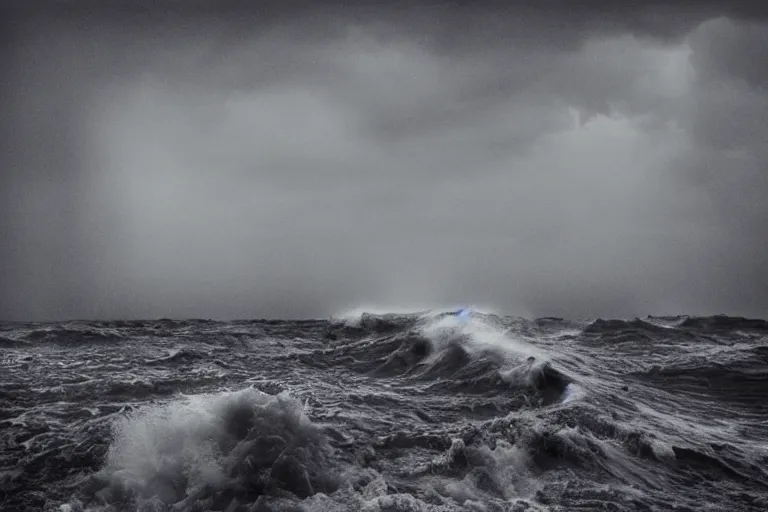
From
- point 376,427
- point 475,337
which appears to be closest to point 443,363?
point 475,337

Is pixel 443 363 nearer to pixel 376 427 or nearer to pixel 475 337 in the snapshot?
pixel 475 337

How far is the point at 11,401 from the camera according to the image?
10656 mm

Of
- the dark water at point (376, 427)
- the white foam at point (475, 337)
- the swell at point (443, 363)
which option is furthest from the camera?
the white foam at point (475, 337)

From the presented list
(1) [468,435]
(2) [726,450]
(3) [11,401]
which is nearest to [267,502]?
(1) [468,435]

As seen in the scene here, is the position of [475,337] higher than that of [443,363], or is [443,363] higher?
[475,337]

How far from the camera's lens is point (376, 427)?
998cm

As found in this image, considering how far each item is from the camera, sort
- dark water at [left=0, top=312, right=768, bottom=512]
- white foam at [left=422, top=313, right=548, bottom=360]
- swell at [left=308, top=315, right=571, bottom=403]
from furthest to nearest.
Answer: white foam at [left=422, top=313, right=548, bottom=360]
swell at [left=308, top=315, right=571, bottom=403]
dark water at [left=0, top=312, right=768, bottom=512]

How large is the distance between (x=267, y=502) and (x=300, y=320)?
19.2 m

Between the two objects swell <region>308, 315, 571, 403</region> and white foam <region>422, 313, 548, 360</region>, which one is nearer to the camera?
swell <region>308, 315, 571, 403</region>

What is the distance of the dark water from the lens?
23.9 feet

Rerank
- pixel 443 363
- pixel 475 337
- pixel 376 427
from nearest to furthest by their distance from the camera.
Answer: pixel 376 427, pixel 443 363, pixel 475 337

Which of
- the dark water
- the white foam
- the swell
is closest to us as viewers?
the dark water

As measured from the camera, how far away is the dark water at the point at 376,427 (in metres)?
7.27

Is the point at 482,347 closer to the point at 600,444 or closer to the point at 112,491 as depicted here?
the point at 600,444
